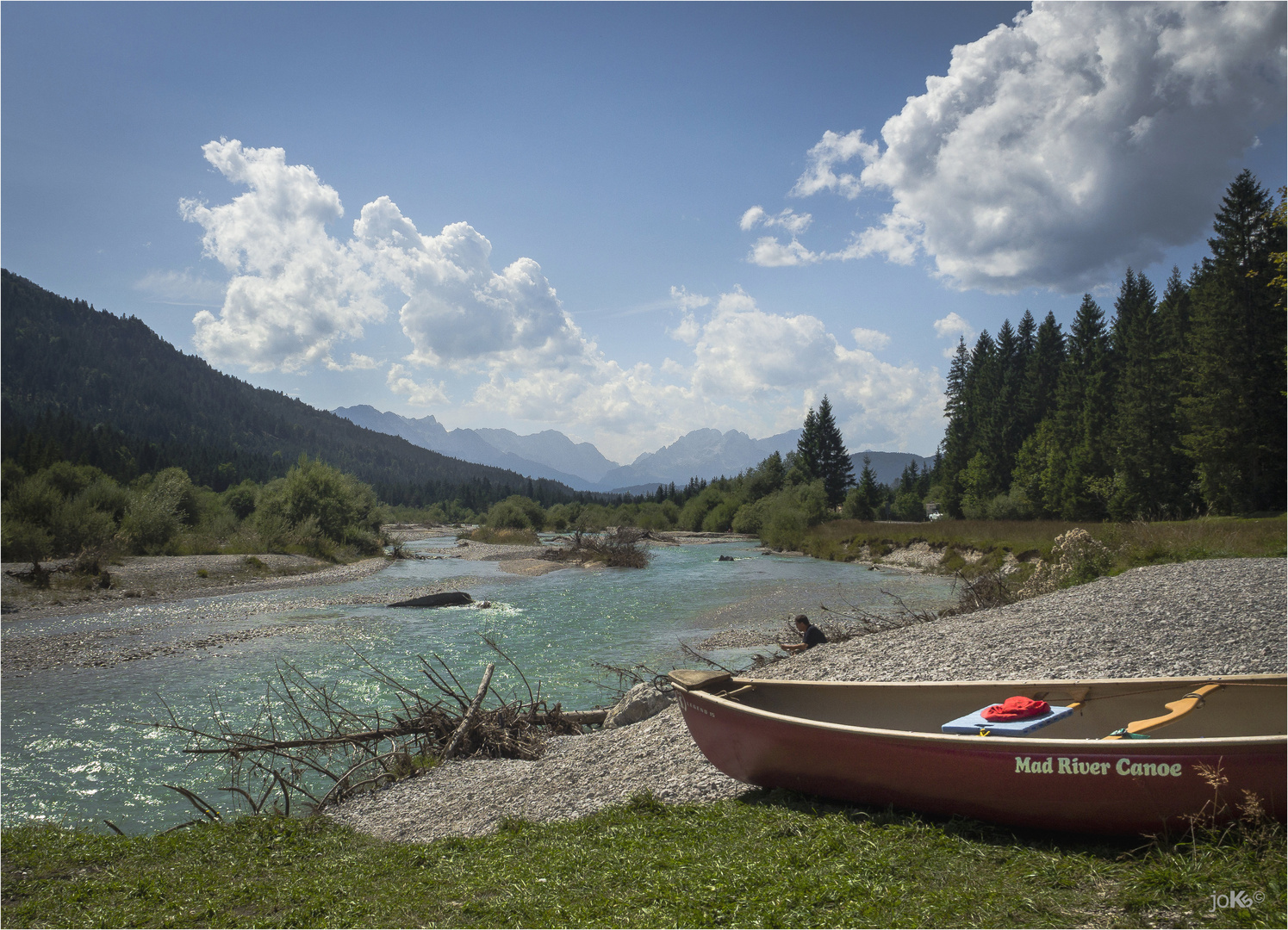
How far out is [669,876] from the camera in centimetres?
466

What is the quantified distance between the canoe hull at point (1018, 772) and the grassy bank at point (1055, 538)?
17266 millimetres

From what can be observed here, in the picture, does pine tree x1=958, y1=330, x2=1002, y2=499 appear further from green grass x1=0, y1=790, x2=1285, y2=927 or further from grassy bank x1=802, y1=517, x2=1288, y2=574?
green grass x1=0, y1=790, x2=1285, y2=927

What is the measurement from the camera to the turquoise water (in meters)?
10.0

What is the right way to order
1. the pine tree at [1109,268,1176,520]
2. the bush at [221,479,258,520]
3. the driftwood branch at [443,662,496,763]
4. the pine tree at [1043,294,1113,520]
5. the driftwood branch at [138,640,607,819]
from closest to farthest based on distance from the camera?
the driftwood branch at [138,640,607,819] → the driftwood branch at [443,662,496,763] → the pine tree at [1109,268,1176,520] → the pine tree at [1043,294,1113,520] → the bush at [221,479,258,520]

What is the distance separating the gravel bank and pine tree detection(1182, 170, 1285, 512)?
75.5ft

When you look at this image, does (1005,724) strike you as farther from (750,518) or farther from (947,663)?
(750,518)

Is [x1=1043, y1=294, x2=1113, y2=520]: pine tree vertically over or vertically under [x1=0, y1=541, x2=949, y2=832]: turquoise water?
over

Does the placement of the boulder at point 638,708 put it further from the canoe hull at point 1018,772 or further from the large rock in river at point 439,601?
the large rock in river at point 439,601

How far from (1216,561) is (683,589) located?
62.0 ft

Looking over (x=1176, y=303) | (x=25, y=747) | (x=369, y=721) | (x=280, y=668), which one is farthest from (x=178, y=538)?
(x=1176, y=303)

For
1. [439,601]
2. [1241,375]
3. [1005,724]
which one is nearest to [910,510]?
[1241,375]

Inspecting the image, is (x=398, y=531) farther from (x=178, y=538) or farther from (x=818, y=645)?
(x=818, y=645)

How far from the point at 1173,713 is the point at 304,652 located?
62.0 ft

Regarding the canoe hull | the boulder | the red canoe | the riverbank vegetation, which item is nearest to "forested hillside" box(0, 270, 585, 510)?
the riverbank vegetation
